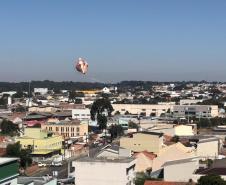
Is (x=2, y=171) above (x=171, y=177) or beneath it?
above

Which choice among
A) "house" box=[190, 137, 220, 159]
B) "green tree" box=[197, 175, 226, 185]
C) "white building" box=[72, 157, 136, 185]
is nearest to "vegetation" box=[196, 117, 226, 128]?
"house" box=[190, 137, 220, 159]

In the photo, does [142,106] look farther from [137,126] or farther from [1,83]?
[1,83]

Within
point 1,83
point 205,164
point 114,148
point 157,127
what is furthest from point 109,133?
point 1,83

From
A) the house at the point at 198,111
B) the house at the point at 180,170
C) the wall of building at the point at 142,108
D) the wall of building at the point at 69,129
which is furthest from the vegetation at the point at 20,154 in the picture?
the wall of building at the point at 142,108

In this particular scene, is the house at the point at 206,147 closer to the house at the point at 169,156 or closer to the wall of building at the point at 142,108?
the house at the point at 169,156

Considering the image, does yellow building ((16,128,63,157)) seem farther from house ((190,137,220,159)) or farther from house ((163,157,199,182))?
house ((163,157,199,182))

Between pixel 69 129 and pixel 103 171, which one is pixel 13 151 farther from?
pixel 69 129
